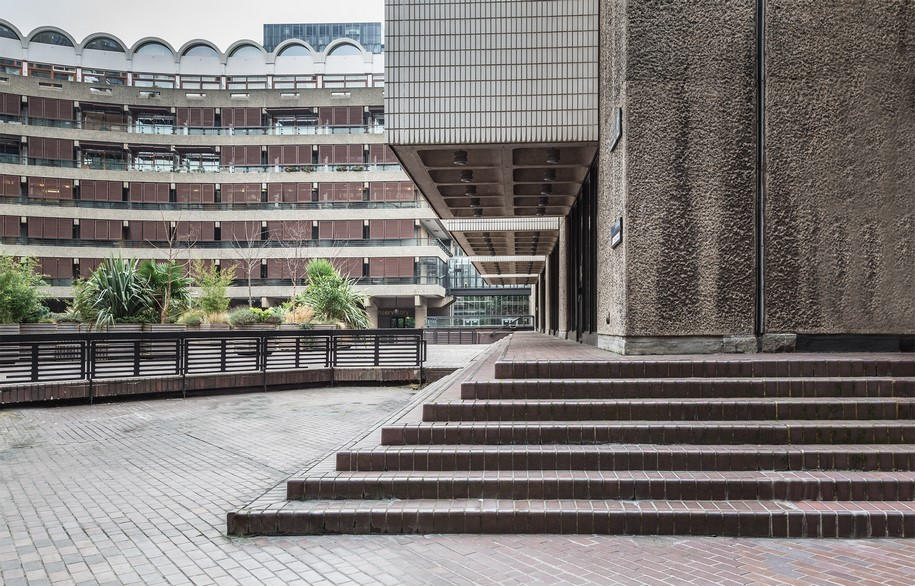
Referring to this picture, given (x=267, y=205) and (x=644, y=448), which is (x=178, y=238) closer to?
(x=267, y=205)

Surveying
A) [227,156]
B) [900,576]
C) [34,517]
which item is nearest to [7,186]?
[227,156]

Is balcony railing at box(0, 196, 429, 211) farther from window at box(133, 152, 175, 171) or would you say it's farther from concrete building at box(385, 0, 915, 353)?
concrete building at box(385, 0, 915, 353)

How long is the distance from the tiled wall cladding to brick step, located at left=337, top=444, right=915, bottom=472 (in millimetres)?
5493

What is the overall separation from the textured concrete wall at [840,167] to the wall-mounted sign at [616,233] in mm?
1741

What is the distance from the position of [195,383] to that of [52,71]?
50.1 metres

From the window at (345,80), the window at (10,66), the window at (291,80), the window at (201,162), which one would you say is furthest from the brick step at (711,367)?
the window at (10,66)

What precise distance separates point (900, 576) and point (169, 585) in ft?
14.3

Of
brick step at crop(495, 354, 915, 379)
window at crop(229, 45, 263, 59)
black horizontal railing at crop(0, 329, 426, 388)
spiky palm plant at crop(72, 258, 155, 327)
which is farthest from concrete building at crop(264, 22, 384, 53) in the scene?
brick step at crop(495, 354, 915, 379)

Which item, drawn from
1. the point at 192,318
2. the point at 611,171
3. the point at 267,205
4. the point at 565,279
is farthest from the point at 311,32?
the point at 611,171

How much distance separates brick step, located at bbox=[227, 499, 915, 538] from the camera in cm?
441

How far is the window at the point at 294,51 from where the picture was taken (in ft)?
193

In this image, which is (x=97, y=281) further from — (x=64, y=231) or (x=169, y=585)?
(x=64, y=231)

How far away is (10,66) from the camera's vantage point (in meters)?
52.5

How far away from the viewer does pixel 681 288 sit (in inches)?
299
